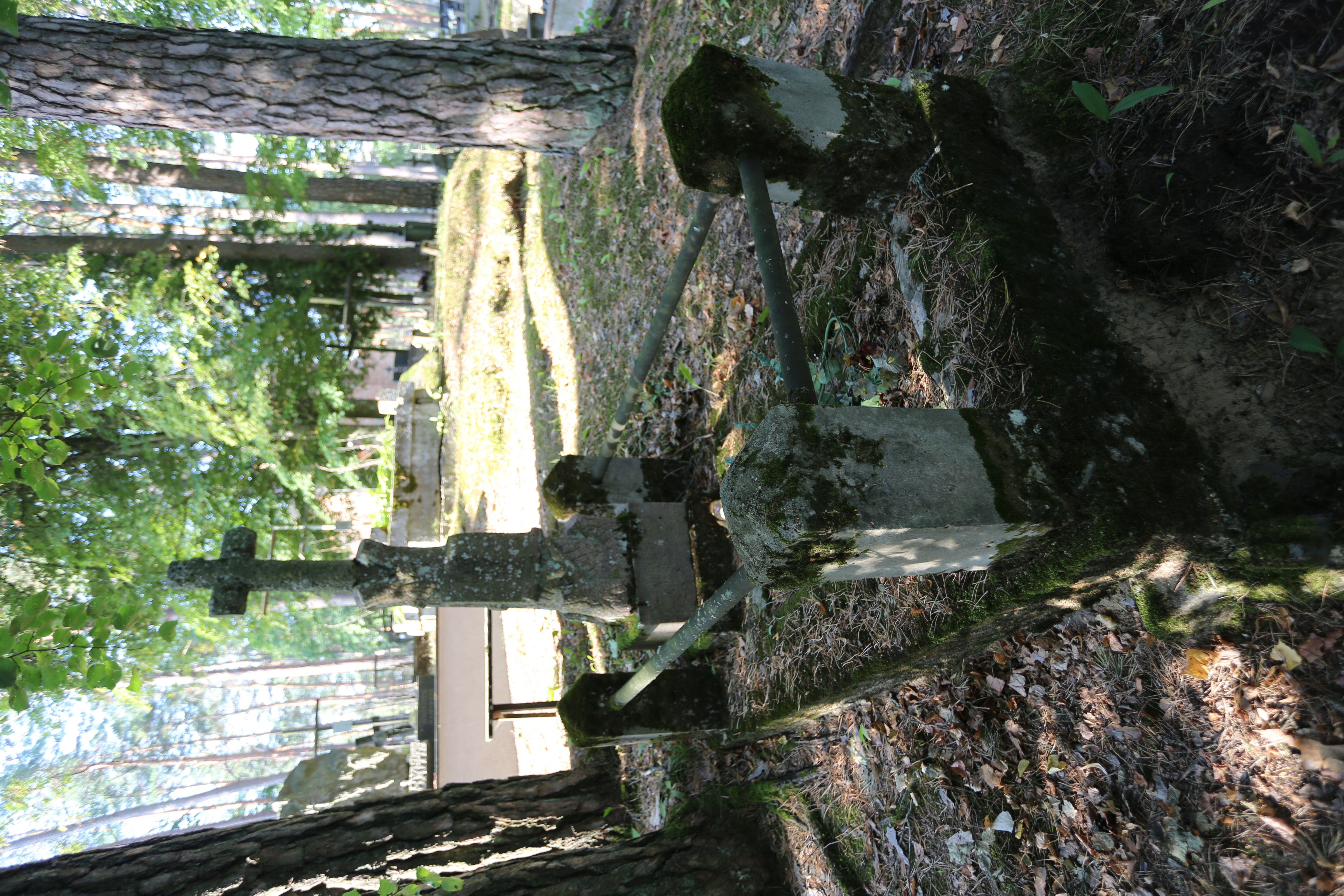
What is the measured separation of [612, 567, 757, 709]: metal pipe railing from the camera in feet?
7.50

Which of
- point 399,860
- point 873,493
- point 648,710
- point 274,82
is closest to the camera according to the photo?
point 873,493

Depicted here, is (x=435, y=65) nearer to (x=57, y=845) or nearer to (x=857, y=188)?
(x=857, y=188)

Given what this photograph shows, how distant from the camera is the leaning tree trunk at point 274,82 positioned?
503 cm

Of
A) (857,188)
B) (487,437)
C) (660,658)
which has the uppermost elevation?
(487,437)

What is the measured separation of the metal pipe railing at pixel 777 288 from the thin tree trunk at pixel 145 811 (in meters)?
31.2

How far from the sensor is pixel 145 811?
27641 millimetres

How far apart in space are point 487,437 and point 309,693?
31.8 m

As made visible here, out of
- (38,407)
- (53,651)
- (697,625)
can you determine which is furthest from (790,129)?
(38,407)

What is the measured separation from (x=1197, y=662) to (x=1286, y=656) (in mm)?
192

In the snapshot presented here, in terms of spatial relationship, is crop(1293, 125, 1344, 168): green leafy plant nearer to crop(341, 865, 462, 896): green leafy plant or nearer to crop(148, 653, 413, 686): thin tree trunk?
crop(341, 865, 462, 896): green leafy plant

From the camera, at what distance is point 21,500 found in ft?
31.2

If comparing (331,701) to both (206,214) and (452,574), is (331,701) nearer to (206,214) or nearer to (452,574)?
Answer: (206,214)

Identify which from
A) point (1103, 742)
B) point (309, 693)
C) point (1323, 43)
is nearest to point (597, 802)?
point (1103, 742)

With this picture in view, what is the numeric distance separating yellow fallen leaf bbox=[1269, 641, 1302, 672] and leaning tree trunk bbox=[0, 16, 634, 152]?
18.9ft
